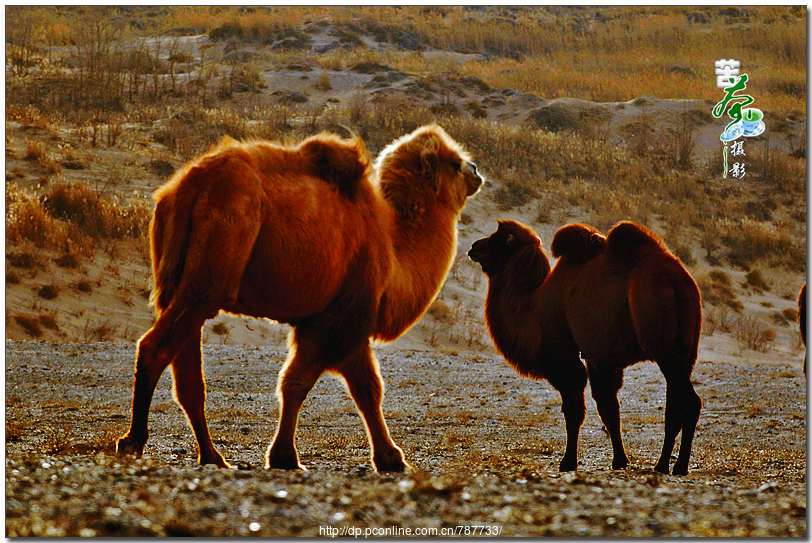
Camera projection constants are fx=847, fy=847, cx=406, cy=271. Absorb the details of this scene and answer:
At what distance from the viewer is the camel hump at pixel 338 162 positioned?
200 inches

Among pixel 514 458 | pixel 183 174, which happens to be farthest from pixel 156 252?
pixel 514 458

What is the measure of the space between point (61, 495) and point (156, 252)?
1.66m

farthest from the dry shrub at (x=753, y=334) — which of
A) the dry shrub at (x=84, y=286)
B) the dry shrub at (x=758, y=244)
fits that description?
the dry shrub at (x=84, y=286)

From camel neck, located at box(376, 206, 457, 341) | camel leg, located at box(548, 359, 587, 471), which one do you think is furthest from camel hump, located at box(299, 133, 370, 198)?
camel leg, located at box(548, 359, 587, 471)

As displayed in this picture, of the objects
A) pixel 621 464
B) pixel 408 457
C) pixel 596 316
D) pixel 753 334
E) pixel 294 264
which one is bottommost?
pixel 753 334

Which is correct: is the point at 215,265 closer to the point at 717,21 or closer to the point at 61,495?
the point at 61,495

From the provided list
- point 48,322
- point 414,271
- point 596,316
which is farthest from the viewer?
point 48,322

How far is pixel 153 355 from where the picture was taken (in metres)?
4.28

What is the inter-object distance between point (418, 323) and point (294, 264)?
483 inches

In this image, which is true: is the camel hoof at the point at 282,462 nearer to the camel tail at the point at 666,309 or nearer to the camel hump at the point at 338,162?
the camel hump at the point at 338,162

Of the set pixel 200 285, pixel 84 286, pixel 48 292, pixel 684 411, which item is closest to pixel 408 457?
pixel 684 411

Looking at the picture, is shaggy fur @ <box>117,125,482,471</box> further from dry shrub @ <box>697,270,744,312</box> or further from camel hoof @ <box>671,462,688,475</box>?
dry shrub @ <box>697,270,744,312</box>

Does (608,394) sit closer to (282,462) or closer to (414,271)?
(414,271)

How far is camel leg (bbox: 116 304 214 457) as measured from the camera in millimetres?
4254
